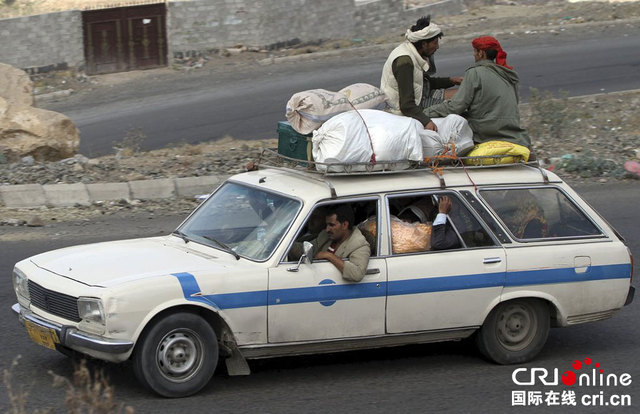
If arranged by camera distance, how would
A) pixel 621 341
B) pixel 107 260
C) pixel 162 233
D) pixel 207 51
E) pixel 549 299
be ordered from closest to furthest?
1. pixel 107 260
2. pixel 549 299
3. pixel 621 341
4. pixel 162 233
5. pixel 207 51

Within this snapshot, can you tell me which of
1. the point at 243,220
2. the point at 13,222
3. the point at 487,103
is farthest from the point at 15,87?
the point at 487,103

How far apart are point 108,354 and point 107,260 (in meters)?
0.87

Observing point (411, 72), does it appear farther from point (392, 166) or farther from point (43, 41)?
point (43, 41)

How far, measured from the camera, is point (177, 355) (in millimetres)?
6293

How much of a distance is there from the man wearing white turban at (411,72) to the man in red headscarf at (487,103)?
26 centimetres

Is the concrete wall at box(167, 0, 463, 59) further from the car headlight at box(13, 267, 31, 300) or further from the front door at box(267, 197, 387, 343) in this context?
the front door at box(267, 197, 387, 343)

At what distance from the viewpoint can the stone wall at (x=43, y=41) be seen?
25.1m

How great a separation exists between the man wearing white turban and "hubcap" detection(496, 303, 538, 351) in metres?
1.54

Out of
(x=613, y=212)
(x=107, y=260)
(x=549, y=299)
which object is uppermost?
(x=107, y=260)

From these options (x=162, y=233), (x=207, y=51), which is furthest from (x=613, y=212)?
(x=207, y=51)

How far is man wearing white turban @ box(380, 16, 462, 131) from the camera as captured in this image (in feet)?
26.0

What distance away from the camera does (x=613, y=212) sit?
1282 cm

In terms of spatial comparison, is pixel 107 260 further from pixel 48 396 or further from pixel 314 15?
pixel 314 15

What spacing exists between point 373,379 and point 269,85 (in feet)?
56.2
